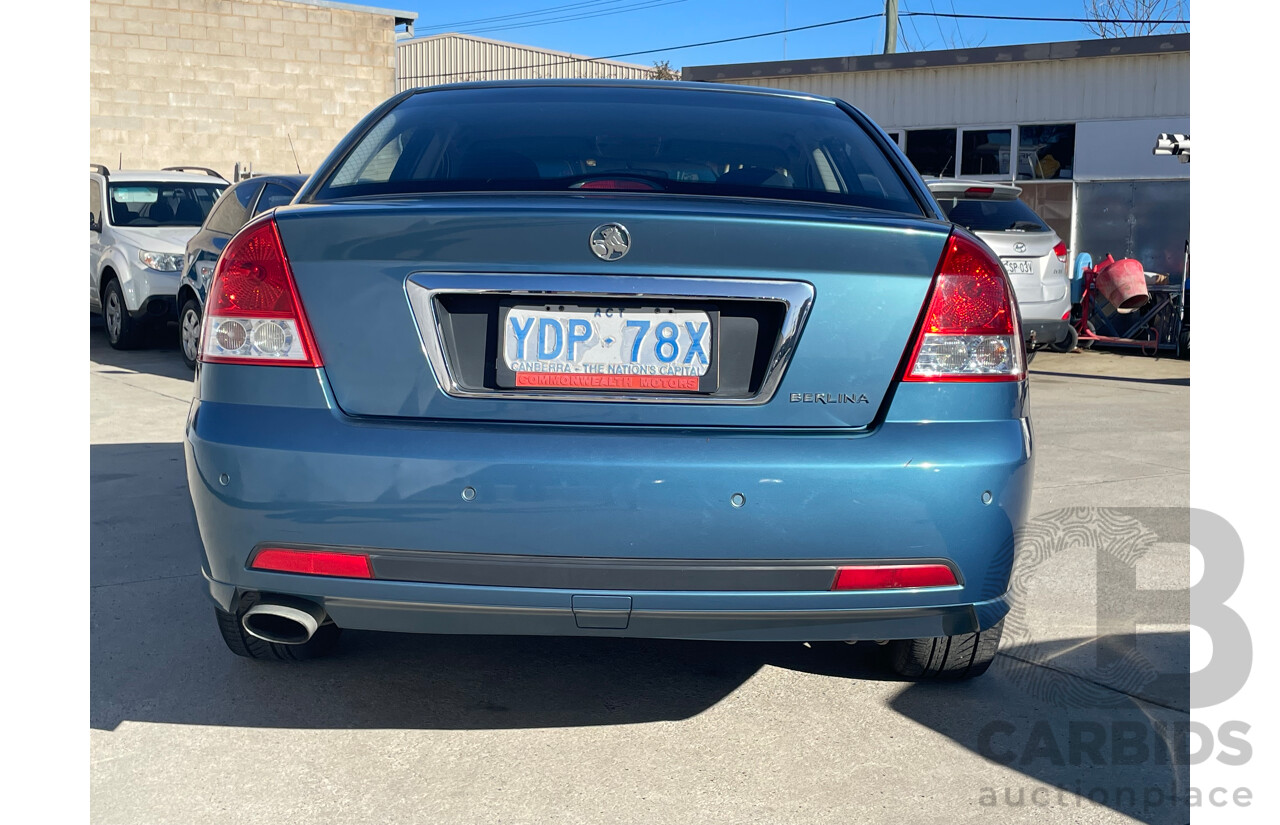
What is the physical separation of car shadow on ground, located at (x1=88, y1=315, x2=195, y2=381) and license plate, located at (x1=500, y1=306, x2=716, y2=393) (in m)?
7.57

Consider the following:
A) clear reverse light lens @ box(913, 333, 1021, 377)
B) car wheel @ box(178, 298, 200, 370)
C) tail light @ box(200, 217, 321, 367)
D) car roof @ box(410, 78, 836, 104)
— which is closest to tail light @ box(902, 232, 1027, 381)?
clear reverse light lens @ box(913, 333, 1021, 377)

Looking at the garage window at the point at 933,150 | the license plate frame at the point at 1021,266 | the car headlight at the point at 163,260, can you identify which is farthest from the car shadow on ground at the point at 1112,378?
the car headlight at the point at 163,260

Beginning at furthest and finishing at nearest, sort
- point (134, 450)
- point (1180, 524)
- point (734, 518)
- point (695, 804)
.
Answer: point (134, 450) → point (1180, 524) → point (695, 804) → point (734, 518)

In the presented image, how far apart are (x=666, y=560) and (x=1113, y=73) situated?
15689 millimetres

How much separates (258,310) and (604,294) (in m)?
0.73

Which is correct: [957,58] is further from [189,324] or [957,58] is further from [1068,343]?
[189,324]

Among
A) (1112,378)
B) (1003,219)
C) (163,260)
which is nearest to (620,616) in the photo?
(163,260)

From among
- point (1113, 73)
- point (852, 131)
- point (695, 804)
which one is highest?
point (1113, 73)

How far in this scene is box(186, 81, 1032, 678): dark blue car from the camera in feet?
7.91

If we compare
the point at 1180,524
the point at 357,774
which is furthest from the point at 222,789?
the point at 1180,524

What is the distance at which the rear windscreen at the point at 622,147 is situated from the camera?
291 cm

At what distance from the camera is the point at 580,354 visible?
8.07 feet

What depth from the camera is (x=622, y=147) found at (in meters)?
3.19
